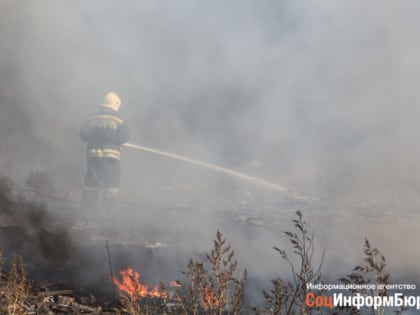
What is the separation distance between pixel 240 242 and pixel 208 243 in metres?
2.98

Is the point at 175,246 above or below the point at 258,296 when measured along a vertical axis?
above

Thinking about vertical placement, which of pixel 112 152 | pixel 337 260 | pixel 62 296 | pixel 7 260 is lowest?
pixel 62 296

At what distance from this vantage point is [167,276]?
891 inches

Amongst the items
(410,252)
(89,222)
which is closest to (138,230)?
(89,222)

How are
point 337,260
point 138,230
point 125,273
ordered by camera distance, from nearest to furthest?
point 125,273 < point 337,260 < point 138,230

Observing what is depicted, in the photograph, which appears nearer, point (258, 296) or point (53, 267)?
point (258, 296)

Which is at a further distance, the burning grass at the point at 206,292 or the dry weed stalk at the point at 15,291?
the dry weed stalk at the point at 15,291

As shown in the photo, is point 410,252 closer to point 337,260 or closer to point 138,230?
point 337,260

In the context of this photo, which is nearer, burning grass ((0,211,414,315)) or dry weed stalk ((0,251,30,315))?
burning grass ((0,211,414,315))

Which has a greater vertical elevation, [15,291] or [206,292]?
[206,292]

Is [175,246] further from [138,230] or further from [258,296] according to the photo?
[258,296]

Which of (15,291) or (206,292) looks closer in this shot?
(206,292)

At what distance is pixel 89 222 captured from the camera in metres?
30.6

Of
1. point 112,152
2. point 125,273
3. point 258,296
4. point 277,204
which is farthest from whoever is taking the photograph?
point 277,204
